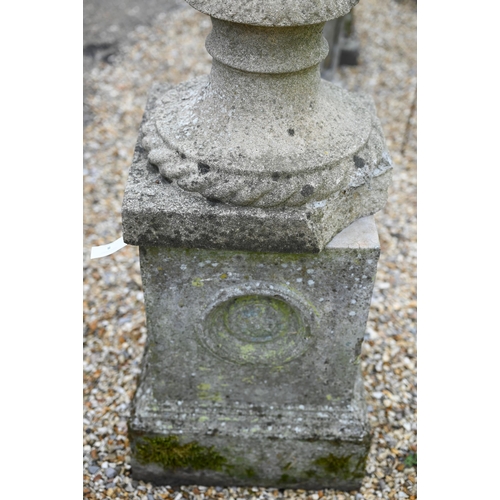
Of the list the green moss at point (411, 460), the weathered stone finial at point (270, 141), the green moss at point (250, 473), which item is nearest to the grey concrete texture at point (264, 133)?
the weathered stone finial at point (270, 141)

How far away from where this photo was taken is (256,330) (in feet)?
8.72

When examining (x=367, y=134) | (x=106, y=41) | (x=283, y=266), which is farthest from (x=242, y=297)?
(x=106, y=41)

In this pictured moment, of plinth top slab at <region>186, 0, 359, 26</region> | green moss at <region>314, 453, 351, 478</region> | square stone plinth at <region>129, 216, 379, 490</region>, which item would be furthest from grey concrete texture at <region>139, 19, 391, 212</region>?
green moss at <region>314, 453, 351, 478</region>

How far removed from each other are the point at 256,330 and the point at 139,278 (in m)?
1.73

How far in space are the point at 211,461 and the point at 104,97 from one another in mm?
4035

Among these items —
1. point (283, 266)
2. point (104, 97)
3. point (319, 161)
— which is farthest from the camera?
point (104, 97)

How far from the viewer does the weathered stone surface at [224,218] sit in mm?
2238

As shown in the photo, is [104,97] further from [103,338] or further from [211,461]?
[211,461]

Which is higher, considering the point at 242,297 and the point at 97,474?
the point at 242,297

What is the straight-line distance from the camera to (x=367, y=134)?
2471 millimetres

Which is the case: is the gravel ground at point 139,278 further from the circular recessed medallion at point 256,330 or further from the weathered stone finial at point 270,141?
the weathered stone finial at point 270,141

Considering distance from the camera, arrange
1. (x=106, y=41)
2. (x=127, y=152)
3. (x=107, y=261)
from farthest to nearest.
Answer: (x=106, y=41) < (x=127, y=152) < (x=107, y=261)

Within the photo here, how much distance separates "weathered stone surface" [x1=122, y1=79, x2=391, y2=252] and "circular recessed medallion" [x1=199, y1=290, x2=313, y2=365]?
0.33m

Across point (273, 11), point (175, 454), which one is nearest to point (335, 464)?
point (175, 454)
